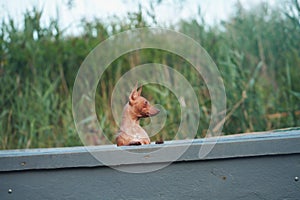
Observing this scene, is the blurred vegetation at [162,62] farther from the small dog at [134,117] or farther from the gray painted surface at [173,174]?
the gray painted surface at [173,174]

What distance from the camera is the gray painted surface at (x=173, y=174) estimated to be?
1.67 meters

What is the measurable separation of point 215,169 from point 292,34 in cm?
207

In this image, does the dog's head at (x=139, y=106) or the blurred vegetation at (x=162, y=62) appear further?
the blurred vegetation at (x=162, y=62)

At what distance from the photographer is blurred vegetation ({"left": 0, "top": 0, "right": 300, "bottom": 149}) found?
3398 millimetres

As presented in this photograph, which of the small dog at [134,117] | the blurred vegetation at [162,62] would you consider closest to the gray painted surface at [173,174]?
the small dog at [134,117]

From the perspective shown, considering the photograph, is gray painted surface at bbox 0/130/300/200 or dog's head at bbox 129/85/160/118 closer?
gray painted surface at bbox 0/130/300/200

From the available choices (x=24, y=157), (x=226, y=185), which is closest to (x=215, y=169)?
(x=226, y=185)

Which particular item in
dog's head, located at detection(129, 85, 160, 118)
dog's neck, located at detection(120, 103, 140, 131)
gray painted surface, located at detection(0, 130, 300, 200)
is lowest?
gray painted surface, located at detection(0, 130, 300, 200)

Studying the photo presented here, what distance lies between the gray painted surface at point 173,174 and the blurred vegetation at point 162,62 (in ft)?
5.20

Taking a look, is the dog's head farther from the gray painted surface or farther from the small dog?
the gray painted surface

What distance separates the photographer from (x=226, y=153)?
1673mm

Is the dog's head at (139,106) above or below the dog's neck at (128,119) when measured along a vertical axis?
above

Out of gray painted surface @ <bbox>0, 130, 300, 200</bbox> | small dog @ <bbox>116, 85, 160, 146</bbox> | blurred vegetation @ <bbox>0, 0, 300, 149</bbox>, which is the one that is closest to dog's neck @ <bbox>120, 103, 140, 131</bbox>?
small dog @ <bbox>116, 85, 160, 146</bbox>

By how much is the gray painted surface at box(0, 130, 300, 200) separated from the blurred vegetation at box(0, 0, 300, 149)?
1.59m
